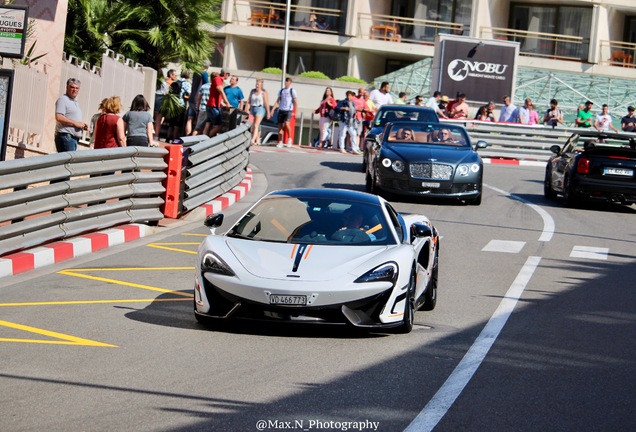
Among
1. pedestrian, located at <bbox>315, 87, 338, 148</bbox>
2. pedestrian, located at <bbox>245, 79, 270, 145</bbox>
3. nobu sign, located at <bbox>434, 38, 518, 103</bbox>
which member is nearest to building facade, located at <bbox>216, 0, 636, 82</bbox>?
nobu sign, located at <bbox>434, 38, 518, 103</bbox>

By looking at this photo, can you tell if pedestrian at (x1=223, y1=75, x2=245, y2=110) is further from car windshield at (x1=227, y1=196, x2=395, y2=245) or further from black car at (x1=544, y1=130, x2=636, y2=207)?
car windshield at (x1=227, y1=196, x2=395, y2=245)

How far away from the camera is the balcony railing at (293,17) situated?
6009cm

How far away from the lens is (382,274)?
9.71 metres

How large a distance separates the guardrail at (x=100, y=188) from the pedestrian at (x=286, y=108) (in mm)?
13966

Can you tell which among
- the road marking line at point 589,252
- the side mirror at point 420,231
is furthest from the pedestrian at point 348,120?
the side mirror at point 420,231

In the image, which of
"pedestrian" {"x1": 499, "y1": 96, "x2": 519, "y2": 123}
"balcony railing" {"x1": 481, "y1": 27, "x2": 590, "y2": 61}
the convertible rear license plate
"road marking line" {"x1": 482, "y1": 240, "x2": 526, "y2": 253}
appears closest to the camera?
the convertible rear license plate

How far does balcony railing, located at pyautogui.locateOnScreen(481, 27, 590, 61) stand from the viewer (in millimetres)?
59656

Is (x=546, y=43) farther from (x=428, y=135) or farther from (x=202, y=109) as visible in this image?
(x=428, y=135)

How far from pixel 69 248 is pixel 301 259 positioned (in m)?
5.00

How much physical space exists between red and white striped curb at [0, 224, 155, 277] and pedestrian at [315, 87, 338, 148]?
62.6ft

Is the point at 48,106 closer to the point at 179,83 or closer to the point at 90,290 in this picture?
the point at 179,83

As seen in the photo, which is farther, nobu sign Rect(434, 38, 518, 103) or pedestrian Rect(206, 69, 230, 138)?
nobu sign Rect(434, 38, 518, 103)

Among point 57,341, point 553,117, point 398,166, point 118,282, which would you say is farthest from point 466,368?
point 553,117

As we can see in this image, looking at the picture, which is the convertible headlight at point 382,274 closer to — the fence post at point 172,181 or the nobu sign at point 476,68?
the fence post at point 172,181
